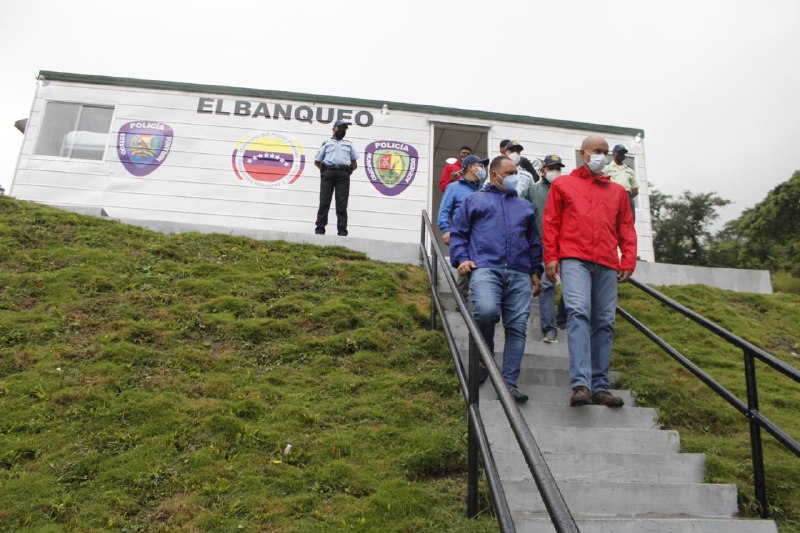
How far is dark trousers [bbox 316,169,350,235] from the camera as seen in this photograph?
364 inches

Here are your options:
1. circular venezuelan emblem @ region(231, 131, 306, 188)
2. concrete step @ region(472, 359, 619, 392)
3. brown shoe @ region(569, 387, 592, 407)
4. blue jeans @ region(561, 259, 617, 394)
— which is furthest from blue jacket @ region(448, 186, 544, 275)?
circular venezuelan emblem @ region(231, 131, 306, 188)

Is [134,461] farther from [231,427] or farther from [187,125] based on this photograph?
[187,125]

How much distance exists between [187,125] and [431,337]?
7708 millimetres

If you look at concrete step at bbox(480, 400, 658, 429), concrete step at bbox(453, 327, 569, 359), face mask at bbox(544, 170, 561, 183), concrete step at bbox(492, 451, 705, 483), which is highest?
face mask at bbox(544, 170, 561, 183)

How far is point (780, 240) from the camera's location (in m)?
26.2

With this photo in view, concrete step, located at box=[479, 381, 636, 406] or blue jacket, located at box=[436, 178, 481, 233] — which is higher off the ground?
blue jacket, located at box=[436, 178, 481, 233]

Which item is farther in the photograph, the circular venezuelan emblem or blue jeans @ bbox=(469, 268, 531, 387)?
the circular venezuelan emblem

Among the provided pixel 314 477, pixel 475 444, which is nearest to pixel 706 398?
pixel 475 444

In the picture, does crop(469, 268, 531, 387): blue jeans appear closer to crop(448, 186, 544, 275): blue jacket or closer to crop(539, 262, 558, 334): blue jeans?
crop(448, 186, 544, 275): blue jacket

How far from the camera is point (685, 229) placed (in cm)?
3450

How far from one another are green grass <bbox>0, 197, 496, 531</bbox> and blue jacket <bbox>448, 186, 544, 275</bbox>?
3.37 feet

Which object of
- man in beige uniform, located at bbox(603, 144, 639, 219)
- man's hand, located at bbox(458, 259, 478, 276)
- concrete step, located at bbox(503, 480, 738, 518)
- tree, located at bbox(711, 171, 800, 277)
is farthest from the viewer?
tree, located at bbox(711, 171, 800, 277)

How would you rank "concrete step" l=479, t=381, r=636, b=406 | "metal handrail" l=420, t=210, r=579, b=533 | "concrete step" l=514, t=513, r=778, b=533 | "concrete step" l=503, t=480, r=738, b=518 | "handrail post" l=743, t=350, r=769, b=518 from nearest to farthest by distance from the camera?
"metal handrail" l=420, t=210, r=579, b=533 < "concrete step" l=514, t=513, r=778, b=533 < "concrete step" l=503, t=480, r=738, b=518 < "handrail post" l=743, t=350, r=769, b=518 < "concrete step" l=479, t=381, r=636, b=406

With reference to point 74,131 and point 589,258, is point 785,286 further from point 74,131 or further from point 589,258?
point 74,131
